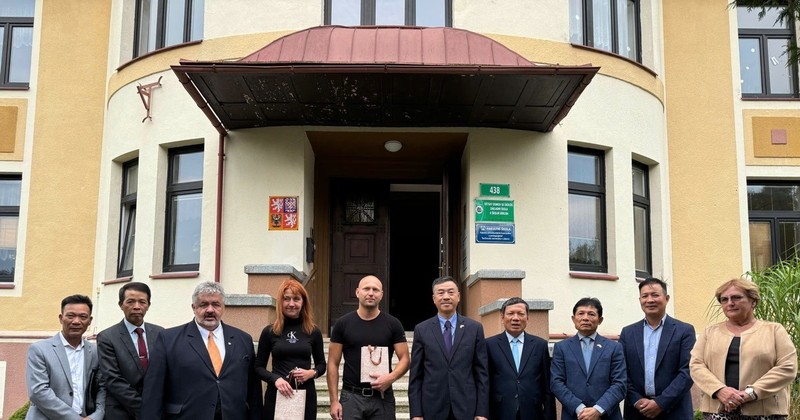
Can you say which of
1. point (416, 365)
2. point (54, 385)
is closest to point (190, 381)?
point (54, 385)

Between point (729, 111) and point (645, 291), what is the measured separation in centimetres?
733

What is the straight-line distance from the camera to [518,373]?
6.28 m

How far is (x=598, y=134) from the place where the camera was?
36.0ft

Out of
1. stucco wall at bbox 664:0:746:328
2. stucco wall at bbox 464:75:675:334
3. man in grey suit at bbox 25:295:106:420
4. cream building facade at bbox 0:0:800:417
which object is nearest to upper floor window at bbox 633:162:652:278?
cream building facade at bbox 0:0:800:417

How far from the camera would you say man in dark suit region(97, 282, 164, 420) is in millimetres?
5641

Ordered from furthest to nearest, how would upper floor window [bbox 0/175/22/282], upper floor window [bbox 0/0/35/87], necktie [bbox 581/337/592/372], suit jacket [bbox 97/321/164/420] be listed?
upper floor window [bbox 0/0/35/87] → upper floor window [bbox 0/175/22/282] → necktie [bbox 581/337/592/372] → suit jacket [bbox 97/321/164/420]

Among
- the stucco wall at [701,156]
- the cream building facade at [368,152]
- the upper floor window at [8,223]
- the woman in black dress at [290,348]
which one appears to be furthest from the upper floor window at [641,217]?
the upper floor window at [8,223]

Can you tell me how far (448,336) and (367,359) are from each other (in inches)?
25.8

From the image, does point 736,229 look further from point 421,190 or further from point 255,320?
point 255,320

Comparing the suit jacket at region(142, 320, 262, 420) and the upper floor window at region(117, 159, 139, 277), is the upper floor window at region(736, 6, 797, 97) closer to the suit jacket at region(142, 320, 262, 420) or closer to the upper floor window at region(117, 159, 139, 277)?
the upper floor window at region(117, 159, 139, 277)

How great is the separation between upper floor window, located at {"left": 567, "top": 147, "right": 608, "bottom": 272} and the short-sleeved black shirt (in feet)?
17.5

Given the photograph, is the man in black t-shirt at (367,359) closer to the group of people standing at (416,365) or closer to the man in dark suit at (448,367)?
the group of people standing at (416,365)

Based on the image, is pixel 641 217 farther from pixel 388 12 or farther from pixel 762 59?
pixel 388 12

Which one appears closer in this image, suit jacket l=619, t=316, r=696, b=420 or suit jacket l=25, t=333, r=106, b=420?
suit jacket l=25, t=333, r=106, b=420
